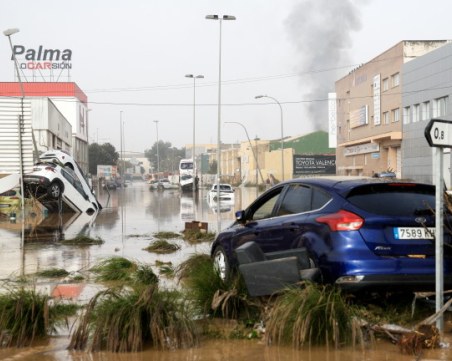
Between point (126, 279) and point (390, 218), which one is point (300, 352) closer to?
point (390, 218)

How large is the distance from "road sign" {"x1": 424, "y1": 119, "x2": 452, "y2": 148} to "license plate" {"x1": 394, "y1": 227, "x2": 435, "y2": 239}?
0.93m

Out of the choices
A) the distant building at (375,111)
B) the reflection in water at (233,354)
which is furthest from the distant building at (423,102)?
the reflection in water at (233,354)

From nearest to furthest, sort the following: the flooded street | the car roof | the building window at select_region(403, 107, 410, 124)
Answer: the car roof → the flooded street → the building window at select_region(403, 107, 410, 124)

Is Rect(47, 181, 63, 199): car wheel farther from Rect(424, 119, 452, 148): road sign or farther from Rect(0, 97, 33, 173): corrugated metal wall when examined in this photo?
Rect(424, 119, 452, 148): road sign

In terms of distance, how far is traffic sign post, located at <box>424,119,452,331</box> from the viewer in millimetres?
5375

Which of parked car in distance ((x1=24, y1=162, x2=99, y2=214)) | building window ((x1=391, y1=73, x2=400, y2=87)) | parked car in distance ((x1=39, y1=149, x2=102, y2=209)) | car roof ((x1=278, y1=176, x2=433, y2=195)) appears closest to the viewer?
car roof ((x1=278, y1=176, x2=433, y2=195))

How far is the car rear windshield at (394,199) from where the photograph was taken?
6.21 metres

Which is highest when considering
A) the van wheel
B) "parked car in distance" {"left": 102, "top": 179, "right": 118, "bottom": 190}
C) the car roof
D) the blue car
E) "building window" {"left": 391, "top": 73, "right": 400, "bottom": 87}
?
"building window" {"left": 391, "top": 73, "right": 400, "bottom": 87}

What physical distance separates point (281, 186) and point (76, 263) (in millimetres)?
Answer: 5864

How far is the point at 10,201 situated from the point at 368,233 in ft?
89.6

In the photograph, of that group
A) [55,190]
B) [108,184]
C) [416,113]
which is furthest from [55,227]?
[108,184]

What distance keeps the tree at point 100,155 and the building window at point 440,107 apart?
89.7 m

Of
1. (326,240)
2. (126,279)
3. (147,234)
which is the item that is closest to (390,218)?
(326,240)

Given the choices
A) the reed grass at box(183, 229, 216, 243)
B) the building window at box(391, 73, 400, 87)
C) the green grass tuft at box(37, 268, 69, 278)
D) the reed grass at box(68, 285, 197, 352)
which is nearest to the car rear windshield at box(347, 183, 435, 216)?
the reed grass at box(68, 285, 197, 352)
